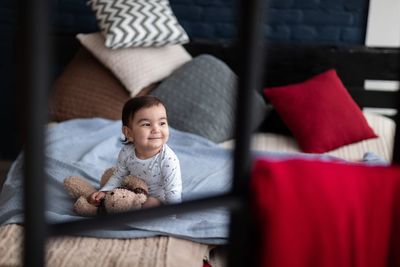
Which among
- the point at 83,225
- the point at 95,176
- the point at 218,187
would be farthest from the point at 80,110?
the point at 83,225

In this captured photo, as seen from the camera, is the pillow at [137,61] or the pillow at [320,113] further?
the pillow at [137,61]

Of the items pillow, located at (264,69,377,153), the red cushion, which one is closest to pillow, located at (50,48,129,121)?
pillow, located at (264,69,377,153)

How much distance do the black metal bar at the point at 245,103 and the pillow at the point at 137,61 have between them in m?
2.41

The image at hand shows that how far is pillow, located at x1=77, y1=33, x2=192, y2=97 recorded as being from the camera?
10.2ft

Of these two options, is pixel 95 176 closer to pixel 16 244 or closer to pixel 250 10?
pixel 16 244

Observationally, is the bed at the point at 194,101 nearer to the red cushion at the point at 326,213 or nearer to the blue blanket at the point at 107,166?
the blue blanket at the point at 107,166

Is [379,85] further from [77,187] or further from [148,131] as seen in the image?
[77,187]

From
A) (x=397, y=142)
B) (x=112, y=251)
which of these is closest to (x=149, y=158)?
(x=112, y=251)

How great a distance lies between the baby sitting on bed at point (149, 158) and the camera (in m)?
2.06

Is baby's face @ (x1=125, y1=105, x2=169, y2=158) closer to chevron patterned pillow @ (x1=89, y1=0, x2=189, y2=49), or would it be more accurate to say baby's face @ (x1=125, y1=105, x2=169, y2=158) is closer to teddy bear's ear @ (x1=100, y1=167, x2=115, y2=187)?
teddy bear's ear @ (x1=100, y1=167, x2=115, y2=187)

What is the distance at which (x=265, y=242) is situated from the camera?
0.84 metres

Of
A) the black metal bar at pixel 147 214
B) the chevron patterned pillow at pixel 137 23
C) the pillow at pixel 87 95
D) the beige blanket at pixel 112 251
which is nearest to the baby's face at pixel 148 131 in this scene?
the beige blanket at pixel 112 251

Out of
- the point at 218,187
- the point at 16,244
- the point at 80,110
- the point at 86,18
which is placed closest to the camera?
the point at 16,244

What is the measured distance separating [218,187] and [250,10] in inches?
69.9
